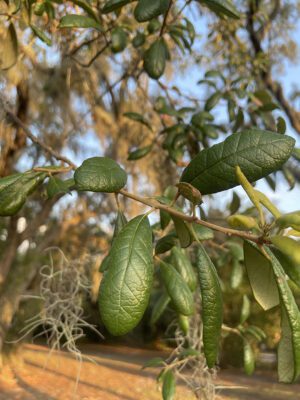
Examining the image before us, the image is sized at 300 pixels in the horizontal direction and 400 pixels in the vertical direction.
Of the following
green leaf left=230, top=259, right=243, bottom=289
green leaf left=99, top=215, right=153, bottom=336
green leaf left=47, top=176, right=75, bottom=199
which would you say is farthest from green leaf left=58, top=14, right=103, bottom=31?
green leaf left=230, top=259, right=243, bottom=289

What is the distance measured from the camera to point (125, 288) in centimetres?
42

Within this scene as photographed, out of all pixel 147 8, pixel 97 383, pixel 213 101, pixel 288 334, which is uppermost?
pixel 213 101

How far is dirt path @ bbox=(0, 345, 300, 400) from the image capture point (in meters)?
2.39

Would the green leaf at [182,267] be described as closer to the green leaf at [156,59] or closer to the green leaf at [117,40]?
the green leaf at [156,59]

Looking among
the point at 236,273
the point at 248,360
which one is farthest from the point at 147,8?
the point at 248,360

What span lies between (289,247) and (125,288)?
6.3 inches

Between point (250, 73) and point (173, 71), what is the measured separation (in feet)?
2.13

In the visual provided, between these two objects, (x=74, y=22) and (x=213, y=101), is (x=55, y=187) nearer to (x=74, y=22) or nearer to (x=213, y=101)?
(x=74, y=22)

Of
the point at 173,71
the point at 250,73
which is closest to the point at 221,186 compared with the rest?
the point at 250,73

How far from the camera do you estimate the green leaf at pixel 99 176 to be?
0.46 m

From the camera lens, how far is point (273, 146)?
452 mm

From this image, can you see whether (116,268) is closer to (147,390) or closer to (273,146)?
(273,146)

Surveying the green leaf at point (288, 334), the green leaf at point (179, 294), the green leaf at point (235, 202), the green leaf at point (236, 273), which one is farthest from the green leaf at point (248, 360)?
the green leaf at point (288, 334)

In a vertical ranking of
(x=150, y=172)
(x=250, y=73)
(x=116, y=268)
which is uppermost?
(x=250, y=73)
